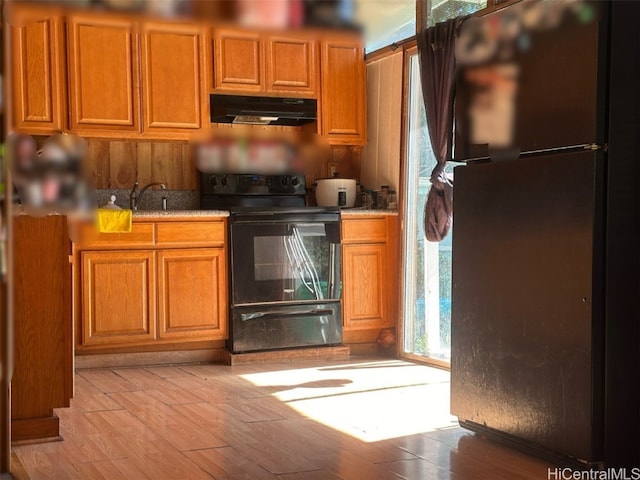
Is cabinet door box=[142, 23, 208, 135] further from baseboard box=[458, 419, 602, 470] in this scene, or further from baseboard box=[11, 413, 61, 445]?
baseboard box=[458, 419, 602, 470]

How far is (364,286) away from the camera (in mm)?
5098

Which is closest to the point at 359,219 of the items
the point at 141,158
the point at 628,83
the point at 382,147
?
the point at 382,147

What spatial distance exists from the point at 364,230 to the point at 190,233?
106 cm

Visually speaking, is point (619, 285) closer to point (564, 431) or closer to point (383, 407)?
point (564, 431)

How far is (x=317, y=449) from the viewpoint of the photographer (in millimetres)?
2869

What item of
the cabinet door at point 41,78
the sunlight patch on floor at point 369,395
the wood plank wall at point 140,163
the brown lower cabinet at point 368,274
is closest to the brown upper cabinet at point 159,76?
the cabinet door at point 41,78

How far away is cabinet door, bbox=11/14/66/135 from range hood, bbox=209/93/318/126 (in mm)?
875

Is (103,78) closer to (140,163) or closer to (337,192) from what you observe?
(140,163)

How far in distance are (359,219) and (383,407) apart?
5.64 feet

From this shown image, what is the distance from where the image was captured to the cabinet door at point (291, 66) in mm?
5125

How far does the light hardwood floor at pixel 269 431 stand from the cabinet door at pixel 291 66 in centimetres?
177

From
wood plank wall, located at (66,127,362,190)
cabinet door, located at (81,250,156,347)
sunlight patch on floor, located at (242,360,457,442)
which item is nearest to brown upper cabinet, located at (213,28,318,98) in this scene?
wood plank wall, located at (66,127,362,190)

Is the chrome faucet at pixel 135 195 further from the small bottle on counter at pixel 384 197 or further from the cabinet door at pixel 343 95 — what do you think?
the small bottle on counter at pixel 384 197

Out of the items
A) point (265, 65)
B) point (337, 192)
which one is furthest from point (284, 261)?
point (265, 65)
